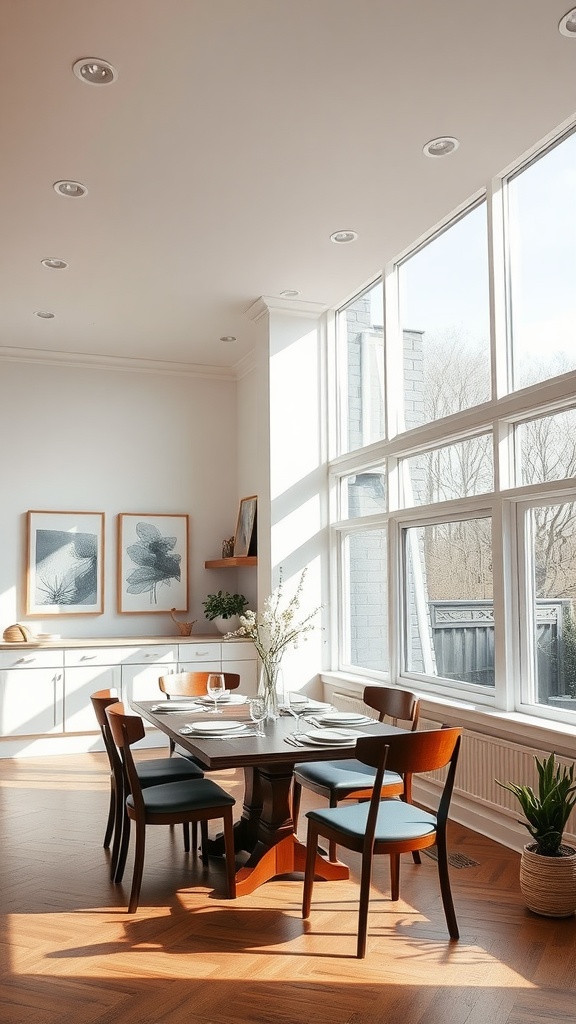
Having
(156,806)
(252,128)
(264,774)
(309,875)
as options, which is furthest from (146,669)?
(252,128)

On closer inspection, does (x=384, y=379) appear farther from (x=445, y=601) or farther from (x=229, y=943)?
(x=229, y=943)

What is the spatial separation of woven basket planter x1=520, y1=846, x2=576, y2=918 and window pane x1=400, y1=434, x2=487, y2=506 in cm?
203

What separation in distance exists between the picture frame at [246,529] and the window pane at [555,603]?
10.7 ft

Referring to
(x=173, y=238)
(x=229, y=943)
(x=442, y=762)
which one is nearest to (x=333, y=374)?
(x=173, y=238)

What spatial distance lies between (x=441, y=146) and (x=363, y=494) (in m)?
2.67

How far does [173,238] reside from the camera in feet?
17.3

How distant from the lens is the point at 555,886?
3346 mm

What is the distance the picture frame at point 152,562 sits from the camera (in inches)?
304

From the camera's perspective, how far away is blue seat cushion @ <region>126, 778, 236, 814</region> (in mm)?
3496

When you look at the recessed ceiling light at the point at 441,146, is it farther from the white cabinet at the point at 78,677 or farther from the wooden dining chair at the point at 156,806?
the white cabinet at the point at 78,677

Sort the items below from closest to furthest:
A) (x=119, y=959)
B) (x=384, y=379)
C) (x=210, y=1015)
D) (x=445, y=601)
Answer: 1. (x=210, y=1015)
2. (x=119, y=959)
3. (x=445, y=601)
4. (x=384, y=379)

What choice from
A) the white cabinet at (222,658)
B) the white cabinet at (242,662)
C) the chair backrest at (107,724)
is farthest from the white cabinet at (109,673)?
the chair backrest at (107,724)

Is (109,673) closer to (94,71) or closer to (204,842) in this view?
(204,842)

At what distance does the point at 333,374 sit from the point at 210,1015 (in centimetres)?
490
